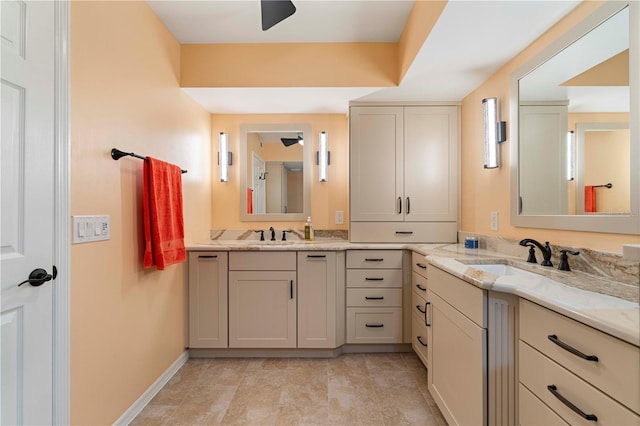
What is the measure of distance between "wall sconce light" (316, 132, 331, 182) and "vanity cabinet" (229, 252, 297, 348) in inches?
38.2

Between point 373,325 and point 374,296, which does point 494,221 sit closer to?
point 374,296

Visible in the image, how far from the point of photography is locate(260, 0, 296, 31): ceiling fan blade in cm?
145

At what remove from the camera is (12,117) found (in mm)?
1073

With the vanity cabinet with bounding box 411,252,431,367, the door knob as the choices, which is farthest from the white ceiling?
the door knob

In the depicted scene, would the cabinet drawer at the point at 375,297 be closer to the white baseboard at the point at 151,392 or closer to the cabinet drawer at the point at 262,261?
the cabinet drawer at the point at 262,261

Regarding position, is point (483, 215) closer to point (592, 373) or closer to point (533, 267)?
point (533, 267)

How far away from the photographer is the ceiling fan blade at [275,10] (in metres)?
1.45

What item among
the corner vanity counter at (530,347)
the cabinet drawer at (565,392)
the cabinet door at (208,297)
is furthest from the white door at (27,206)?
the cabinet drawer at (565,392)

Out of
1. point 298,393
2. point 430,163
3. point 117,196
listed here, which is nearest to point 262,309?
point 298,393

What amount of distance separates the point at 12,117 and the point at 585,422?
84.1 inches

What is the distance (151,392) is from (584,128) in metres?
2.92

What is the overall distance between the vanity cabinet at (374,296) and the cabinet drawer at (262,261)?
0.54m

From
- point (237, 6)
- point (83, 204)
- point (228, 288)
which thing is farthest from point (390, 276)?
point (237, 6)

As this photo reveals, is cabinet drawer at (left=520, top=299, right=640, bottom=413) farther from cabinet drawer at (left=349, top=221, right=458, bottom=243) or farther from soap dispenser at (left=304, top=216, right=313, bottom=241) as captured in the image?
soap dispenser at (left=304, top=216, right=313, bottom=241)
